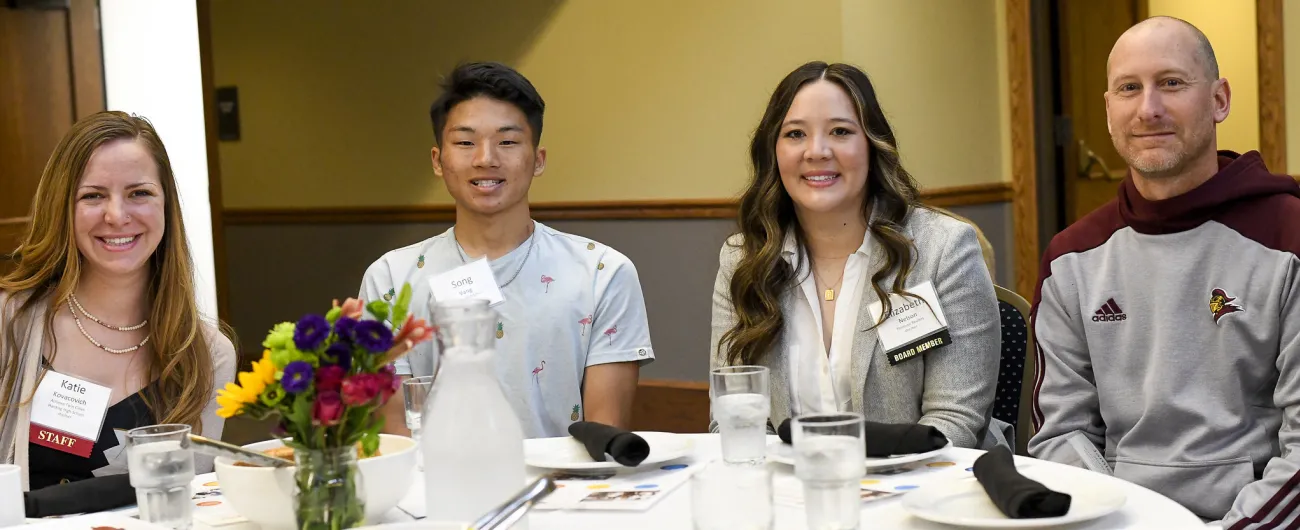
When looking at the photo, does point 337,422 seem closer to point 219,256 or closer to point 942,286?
point 942,286

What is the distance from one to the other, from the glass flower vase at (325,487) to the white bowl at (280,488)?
0.24 ft

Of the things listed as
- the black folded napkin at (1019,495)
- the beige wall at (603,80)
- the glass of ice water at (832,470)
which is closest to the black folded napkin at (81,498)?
the glass of ice water at (832,470)

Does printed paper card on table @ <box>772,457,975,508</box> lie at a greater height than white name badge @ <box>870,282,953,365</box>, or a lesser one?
lesser

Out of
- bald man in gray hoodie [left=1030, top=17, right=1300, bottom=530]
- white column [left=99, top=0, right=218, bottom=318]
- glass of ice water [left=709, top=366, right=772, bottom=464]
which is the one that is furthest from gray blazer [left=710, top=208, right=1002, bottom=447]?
white column [left=99, top=0, right=218, bottom=318]

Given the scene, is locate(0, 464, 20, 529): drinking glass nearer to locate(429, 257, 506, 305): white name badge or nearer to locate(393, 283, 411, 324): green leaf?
locate(393, 283, 411, 324): green leaf

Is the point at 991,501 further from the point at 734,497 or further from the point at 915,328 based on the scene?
the point at 915,328

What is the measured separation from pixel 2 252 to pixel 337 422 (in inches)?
109

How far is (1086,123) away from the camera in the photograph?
20.7 feet

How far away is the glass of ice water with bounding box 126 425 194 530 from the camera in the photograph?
151 cm

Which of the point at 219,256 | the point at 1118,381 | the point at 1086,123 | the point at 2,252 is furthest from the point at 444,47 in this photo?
the point at 1118,381

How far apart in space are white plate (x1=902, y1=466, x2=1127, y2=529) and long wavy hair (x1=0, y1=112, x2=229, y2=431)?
4.49ft

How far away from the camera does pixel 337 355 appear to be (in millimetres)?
1333

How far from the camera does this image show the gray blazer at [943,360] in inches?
93.9

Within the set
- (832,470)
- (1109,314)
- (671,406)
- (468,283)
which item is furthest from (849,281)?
(671,406)
